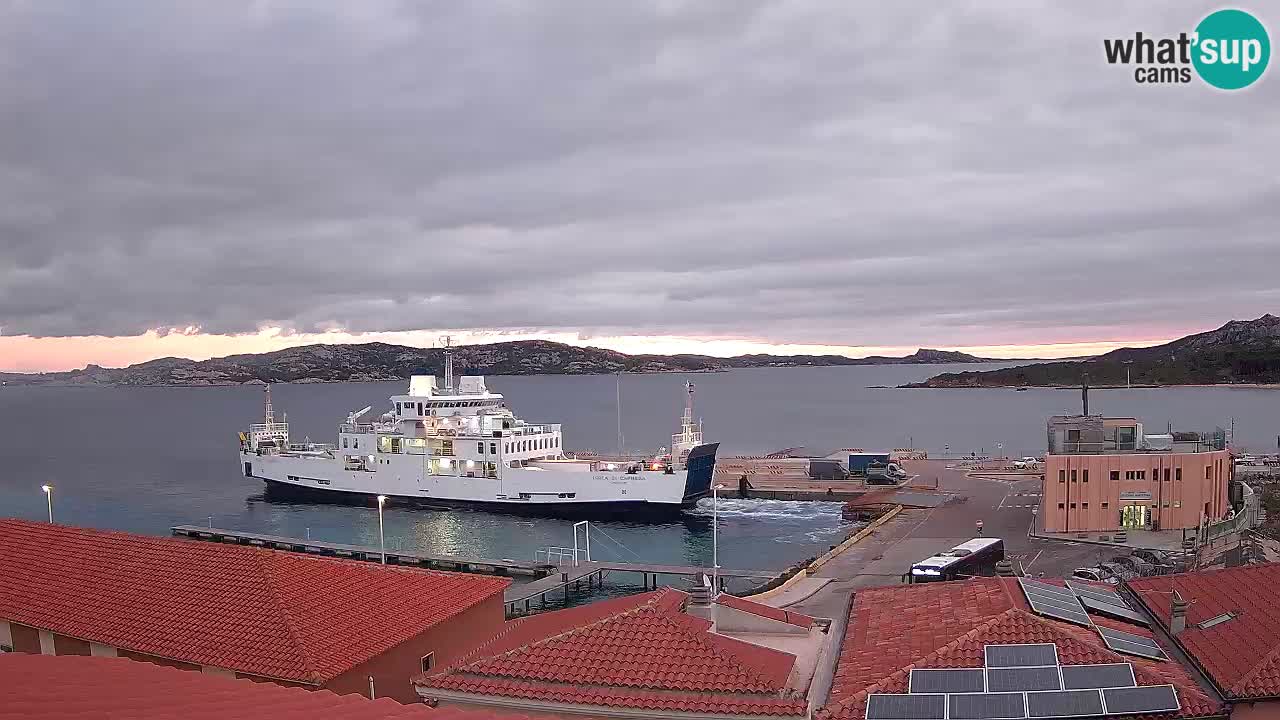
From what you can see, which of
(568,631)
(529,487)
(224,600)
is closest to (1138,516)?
(568,631)

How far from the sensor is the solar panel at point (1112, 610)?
40.7 feet

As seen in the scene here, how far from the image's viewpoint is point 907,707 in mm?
9469

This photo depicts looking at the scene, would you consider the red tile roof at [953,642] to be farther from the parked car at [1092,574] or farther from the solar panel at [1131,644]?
the parked car at [1092,574]

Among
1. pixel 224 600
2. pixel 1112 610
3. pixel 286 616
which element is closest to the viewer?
pixel 286 616

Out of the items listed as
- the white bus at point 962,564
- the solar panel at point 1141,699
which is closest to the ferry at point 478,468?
the white bus at point 962,564

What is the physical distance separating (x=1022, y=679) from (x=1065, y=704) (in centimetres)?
46

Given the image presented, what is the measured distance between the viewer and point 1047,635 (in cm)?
1032

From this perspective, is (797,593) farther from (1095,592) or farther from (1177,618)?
(1177,618)

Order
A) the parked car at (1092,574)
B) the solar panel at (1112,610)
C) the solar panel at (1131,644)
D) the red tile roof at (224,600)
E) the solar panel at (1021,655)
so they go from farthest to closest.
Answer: the parked car at (1092,574)
the solar panel at (1112,610)
the red tile roof at (224,600)
the solar panel at (1131,644)
the solar panel at (1021,655)

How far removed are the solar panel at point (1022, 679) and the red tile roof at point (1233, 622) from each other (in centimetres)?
183

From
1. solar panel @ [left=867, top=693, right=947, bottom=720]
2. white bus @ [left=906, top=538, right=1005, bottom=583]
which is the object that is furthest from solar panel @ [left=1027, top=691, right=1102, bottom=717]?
white bus @ [left=906, top=538, right=1005, bottom=583]

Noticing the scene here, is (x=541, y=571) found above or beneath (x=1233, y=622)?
beneath

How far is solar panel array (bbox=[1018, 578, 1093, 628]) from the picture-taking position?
1129 cm

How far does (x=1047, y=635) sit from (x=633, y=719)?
4668mm
